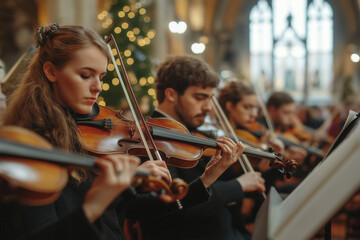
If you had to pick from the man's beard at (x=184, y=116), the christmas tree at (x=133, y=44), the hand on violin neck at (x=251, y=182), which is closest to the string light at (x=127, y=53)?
the christmas tree at (x=133, y=44)

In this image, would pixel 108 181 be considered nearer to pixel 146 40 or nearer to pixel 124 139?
pixel 124 139

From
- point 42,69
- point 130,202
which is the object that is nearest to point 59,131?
point 42,69

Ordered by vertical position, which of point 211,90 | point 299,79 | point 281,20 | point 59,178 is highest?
point 59,178

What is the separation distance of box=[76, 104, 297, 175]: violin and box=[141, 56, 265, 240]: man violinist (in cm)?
15

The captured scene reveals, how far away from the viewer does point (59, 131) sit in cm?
125

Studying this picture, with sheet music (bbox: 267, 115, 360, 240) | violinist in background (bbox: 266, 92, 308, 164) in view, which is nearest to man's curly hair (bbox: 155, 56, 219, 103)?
sheet music (bbox: 267, 115, 360, 240)

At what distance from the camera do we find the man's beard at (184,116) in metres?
2.06

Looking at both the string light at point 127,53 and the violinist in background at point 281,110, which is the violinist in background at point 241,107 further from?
the string light at point 127,53

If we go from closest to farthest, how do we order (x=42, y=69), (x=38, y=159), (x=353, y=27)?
(x=38, y=159) → (x=42, y=69) → (x=353, y=27)

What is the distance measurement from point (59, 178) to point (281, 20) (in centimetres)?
1519

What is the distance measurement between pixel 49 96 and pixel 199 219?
3.19 feet

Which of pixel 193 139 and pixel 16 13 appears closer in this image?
pixel 193 139

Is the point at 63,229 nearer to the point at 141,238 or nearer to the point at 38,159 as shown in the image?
the point at 38,159

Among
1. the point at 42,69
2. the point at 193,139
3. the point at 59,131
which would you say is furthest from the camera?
the point at 193,139
